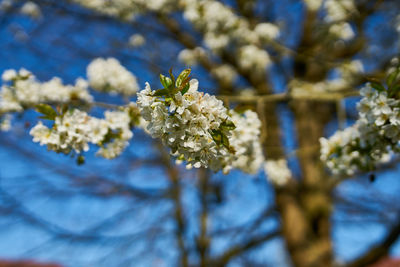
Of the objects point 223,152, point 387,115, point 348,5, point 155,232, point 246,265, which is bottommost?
point 223,152

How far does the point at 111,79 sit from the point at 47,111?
116cm

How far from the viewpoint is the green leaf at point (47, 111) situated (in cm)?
161

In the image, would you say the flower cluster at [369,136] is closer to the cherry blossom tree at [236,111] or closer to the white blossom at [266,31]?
the cherry blossom tree at [236,111]

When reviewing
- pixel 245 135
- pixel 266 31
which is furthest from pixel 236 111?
pixel 266 31

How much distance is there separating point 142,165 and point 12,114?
4260 millimetres

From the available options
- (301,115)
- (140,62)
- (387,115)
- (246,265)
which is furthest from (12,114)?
(246,265)

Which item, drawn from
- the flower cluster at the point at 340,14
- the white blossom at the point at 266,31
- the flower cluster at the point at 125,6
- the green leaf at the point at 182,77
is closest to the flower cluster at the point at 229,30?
the white blossom at the point at 266,31

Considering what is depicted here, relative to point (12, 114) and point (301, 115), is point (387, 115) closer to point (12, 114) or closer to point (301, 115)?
point (12, 114)

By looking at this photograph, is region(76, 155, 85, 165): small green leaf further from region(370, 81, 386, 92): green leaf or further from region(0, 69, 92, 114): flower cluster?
region(370, 81, 386, 92): green leaf

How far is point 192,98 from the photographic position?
103 cm

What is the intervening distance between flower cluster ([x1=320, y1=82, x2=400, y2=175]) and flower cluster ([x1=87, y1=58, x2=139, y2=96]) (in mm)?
1654

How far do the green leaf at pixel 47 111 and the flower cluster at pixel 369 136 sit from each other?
1.45 m

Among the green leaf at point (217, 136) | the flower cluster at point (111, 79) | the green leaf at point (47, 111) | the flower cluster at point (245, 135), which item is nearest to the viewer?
the green leaf at point (217, 136)

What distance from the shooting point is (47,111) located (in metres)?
1.62
